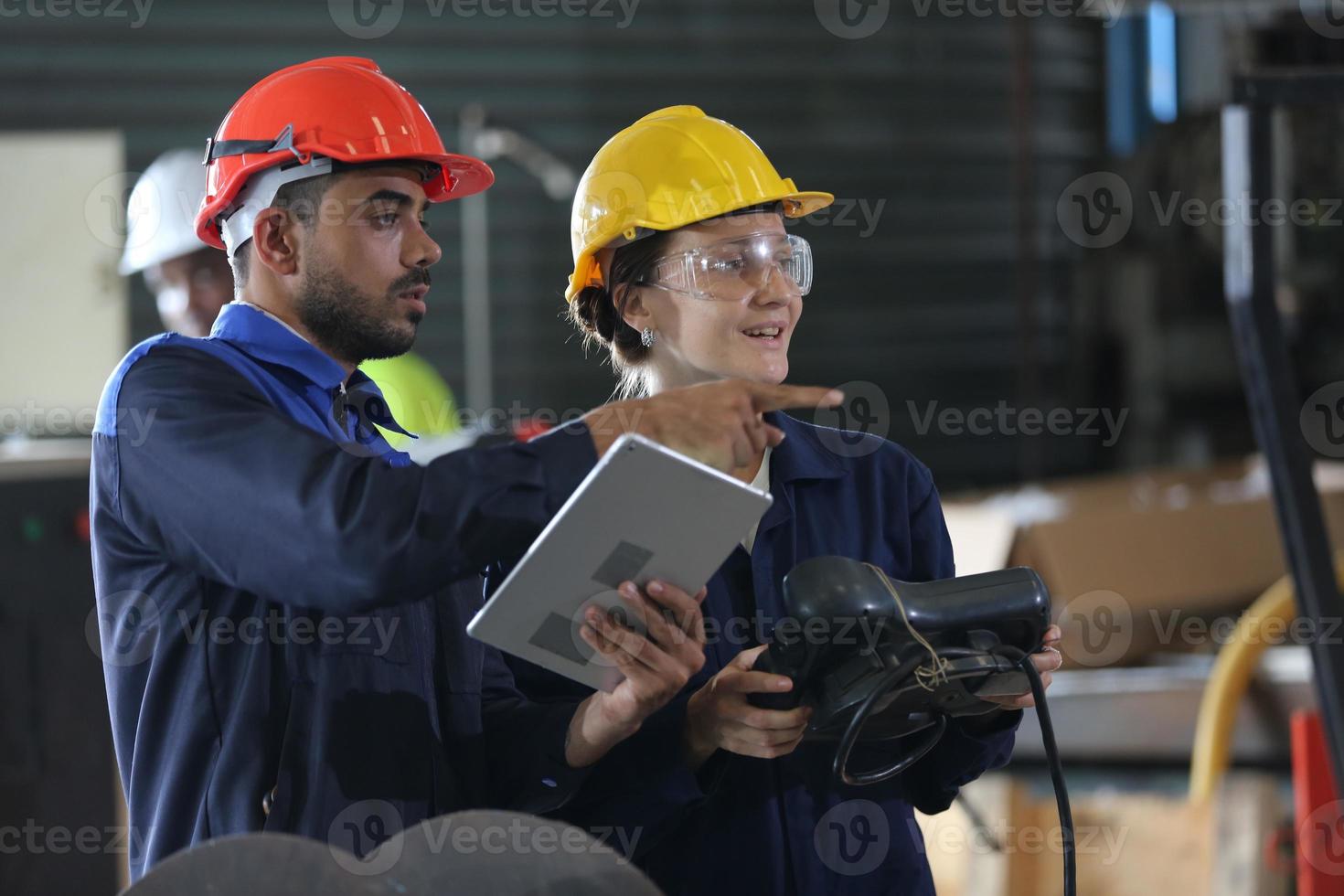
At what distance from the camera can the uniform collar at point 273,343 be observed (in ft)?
5.90

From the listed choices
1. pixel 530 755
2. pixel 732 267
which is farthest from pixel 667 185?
pixel 530 755

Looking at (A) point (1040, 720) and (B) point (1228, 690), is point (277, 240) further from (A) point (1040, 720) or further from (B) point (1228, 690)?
(B) point (1228, 690)

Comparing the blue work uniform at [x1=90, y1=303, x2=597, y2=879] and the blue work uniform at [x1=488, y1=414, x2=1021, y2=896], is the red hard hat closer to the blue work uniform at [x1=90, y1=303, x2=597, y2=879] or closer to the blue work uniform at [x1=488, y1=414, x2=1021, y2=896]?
the blue work uniform at [x1=90, y1=303, x2=597, y2=879]

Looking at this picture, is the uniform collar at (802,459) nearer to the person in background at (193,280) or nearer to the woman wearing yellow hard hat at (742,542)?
the woman wearing yellow hard hat at (742,542)

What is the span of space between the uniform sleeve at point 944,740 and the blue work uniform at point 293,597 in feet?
1.63

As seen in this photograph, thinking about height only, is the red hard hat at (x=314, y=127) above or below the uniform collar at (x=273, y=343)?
above

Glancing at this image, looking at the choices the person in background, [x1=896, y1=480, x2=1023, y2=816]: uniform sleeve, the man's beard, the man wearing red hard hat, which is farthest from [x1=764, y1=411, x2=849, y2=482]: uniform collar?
the person in background

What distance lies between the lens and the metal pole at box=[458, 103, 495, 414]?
23.1ft

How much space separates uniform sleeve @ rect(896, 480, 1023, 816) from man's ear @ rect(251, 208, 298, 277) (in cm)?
92

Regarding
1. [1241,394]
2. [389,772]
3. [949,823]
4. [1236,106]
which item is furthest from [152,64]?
[1241,394]

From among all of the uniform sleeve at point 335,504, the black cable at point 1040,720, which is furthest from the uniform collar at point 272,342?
the black cable at point 1040,720

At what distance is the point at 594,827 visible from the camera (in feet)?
6.43

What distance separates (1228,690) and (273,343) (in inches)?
124

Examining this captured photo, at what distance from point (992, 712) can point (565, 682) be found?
1.94 ft
